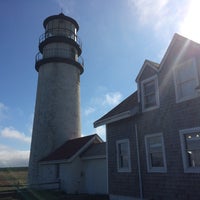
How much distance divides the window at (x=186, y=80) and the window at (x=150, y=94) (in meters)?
1.38

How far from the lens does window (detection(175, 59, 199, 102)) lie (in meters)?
11.4

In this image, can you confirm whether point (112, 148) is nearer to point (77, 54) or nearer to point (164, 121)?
point (164, 121)

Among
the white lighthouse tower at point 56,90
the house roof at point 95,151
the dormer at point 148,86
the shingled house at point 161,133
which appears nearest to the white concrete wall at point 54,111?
the white lighthouse tower at point 56,90

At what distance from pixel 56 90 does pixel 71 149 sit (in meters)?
6.31

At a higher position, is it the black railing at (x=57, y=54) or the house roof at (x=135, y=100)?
the black railing at (x=57, y=54)

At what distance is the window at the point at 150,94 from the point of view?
43.5ft

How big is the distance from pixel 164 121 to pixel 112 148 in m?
4.19

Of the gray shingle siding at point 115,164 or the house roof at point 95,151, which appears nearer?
the gray shingle siding at point 115,164

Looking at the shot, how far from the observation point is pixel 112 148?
603 inches

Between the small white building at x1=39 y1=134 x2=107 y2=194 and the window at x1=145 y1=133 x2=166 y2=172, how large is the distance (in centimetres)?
571

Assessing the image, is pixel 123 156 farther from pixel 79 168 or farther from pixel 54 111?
pixel 54 111

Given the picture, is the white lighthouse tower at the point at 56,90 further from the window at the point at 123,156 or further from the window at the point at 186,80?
the window at the point at 186,80

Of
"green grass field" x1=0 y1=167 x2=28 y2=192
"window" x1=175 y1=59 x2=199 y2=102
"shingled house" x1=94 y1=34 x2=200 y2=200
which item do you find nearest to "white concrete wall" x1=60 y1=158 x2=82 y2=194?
"green grass field" x1=0 y1=167 x2=28 y2=192

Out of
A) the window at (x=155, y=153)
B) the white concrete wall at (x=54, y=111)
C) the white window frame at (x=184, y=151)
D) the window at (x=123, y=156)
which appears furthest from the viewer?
the white concrete wall at (x=54, y=111)
